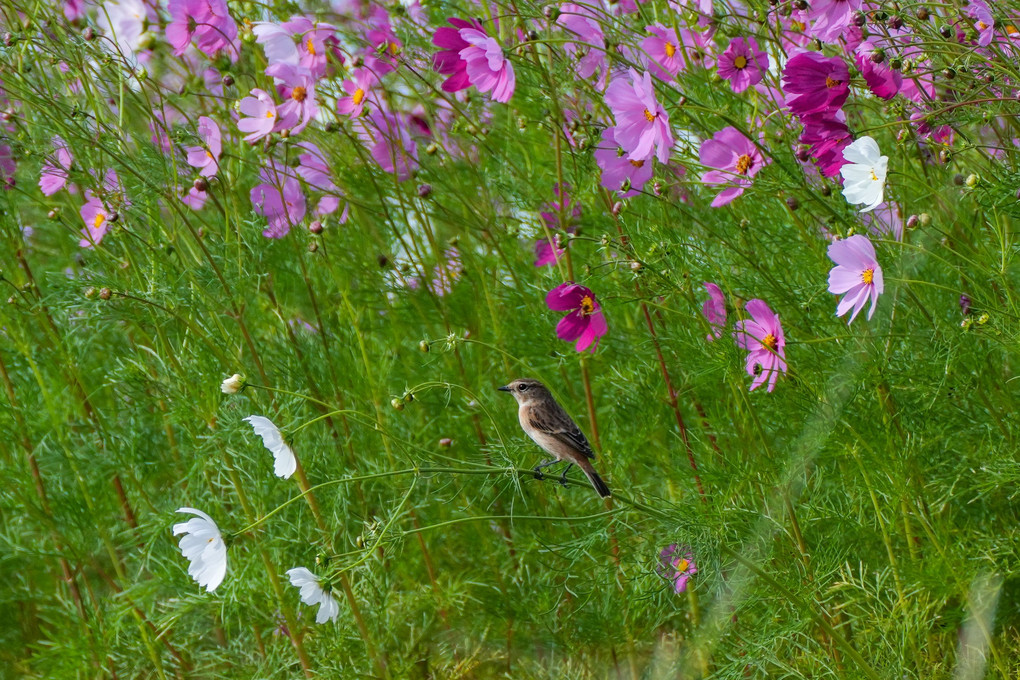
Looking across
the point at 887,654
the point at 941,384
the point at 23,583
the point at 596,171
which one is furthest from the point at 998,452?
the point at 23,583

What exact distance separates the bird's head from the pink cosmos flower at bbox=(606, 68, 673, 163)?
1.29ft

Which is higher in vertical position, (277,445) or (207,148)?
(207,148)

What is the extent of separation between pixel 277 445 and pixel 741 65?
39.8 inches

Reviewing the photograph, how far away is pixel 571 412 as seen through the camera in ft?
7.09

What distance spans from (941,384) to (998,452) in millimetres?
161

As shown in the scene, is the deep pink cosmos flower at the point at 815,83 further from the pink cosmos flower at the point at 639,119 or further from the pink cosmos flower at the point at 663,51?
the pink cosmos flower at the point at 663,51

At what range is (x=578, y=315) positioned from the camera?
1.65 m

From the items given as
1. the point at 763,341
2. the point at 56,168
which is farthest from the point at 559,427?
the point at 56,168

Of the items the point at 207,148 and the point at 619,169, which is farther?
the point at 207,148

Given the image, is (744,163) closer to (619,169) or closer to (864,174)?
(619,169)

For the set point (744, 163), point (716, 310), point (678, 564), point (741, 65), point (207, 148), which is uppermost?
point (207, 148)

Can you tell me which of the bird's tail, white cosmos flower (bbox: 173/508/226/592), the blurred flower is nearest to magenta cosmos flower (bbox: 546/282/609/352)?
the bird's tail

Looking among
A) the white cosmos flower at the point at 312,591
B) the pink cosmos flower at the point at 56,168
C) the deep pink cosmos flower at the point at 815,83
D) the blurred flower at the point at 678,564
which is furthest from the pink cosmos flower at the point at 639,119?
the pink cosmos flower at the point at 56,168

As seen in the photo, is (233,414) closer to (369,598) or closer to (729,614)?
(369,598)
